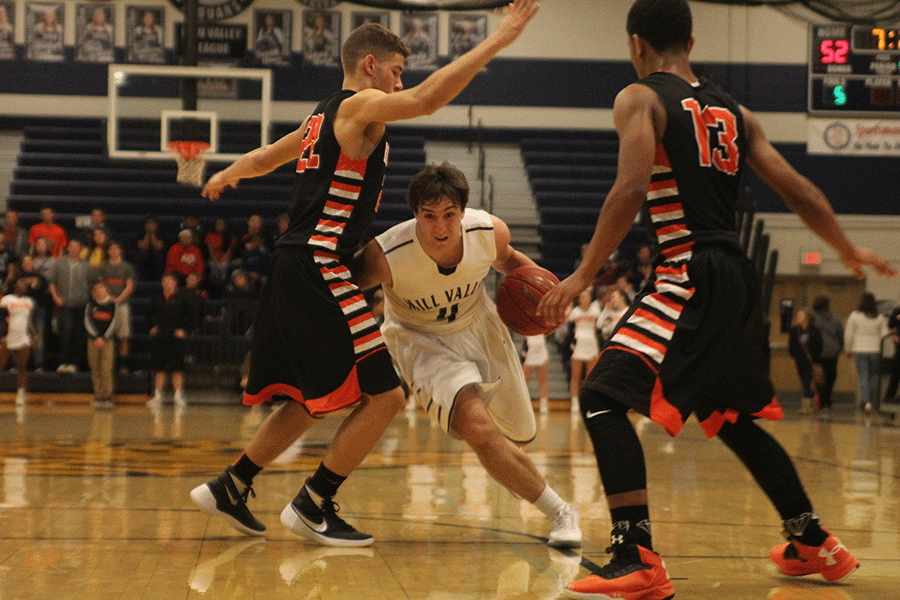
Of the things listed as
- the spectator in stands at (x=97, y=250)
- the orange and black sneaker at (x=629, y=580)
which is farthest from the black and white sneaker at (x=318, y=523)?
the spectator in stands at (x=97, y=250)

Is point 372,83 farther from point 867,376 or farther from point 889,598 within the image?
point 867,376

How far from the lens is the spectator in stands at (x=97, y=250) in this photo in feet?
41.5

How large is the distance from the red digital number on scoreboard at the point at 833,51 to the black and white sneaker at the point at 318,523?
12184 mm

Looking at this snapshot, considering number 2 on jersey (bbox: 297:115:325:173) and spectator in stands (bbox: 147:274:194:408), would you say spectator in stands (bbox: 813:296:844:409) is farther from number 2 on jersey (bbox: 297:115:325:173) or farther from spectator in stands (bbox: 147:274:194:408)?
number 2 on jersey (bbox: 297:115:325:173)

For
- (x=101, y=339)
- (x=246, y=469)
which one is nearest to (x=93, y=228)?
(x=101, y=339)

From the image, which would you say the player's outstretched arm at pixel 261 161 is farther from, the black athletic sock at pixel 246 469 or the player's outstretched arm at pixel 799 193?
the player's outstretched arm at pixel 799 193

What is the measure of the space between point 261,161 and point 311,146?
555mm

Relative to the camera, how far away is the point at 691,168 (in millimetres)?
2951

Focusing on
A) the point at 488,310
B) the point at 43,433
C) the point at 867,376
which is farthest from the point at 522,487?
the point at 867,376

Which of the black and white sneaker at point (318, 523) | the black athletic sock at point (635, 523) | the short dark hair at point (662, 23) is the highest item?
the short dark hair at point (662, 23)

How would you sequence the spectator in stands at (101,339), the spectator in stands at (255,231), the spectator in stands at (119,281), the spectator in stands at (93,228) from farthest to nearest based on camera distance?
1. the spectator in stands at (255,231)
2. the spectator in stands at (93,228)
3. the spectator in stands at (119,281)
4. the spectator in stands at (101,339)

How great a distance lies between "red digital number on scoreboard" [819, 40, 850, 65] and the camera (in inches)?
533

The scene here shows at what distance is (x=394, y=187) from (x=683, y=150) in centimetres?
1329

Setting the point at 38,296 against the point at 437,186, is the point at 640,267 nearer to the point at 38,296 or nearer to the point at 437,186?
the point at 38,296
